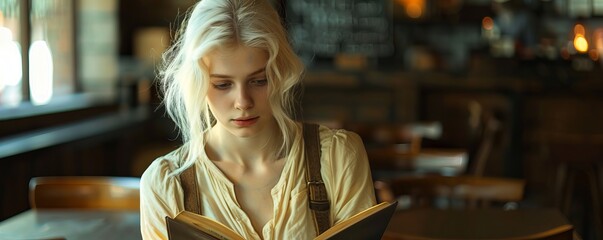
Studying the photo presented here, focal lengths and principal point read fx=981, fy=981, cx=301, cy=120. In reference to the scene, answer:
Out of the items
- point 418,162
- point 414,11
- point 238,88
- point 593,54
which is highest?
point 414,11

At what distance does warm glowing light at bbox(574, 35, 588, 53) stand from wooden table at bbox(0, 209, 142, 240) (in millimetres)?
6229

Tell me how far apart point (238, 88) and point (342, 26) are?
24.8ft

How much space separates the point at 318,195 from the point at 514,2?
23.4 feet

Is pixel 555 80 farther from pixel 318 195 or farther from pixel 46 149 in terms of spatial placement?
pixel 318 195

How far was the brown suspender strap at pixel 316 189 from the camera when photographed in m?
2.03

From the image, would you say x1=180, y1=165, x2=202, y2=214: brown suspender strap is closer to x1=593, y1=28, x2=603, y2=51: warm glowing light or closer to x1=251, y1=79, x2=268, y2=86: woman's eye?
x1=251, y1=79, x2=268, y2=86: woman's eye

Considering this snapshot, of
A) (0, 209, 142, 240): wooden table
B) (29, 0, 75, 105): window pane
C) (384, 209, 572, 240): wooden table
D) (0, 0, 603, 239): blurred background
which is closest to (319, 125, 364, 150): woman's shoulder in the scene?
(384, 209, 572, 240): wooden table

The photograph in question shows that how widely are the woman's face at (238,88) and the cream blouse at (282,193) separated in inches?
4.2

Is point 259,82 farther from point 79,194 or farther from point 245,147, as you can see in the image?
point 79,194

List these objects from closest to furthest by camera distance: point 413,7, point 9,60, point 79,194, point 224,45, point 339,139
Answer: point 224,45 → point 339,139 → point 79,194 → point 9,60 → point 413,7

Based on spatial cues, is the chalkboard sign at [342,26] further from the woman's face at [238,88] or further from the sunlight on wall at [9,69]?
the woman's face at [238,88]

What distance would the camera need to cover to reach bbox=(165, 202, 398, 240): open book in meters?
1.58

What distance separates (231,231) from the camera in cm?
171

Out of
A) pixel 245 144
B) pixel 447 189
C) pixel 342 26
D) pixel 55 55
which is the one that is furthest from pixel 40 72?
pixel 245 144
